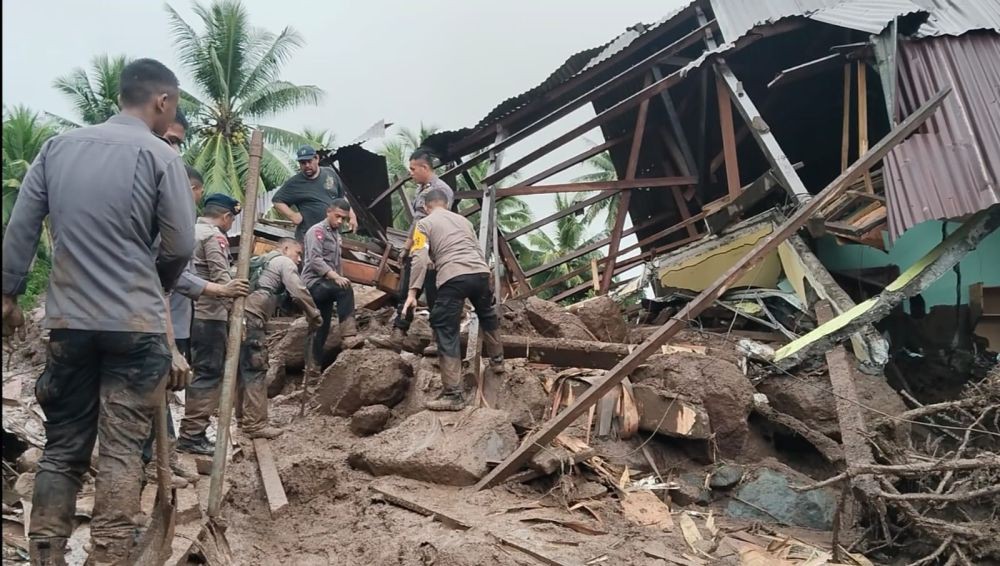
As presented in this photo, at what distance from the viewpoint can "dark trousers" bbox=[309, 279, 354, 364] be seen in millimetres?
6755

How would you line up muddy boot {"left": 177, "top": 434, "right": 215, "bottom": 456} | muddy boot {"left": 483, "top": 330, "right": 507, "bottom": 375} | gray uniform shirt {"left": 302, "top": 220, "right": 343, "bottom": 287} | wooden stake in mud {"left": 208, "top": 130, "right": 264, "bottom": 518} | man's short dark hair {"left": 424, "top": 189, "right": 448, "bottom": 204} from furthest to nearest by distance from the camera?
gray uniform shirt {"left": 302, "top": 220, "right": 343, "bottom": 287}
man's short dark hair {"left": 424, "top": 189, "right": 448, "bottom": 204}
muddy boot {"left": 483, "top": 330, "right": 507, "bottom": 375}
muddy boot {"left": 177, "top": 434, "right": 215, "bottom": 456}
wooden stake in mud {"left": 208, "top": 130, "right": 264, "bottom": 518}

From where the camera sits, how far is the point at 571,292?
395 inches

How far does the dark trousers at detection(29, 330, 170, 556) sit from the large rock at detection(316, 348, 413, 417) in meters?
3.15

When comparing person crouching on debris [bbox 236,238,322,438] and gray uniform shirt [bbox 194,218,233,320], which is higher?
gray uniform shirt [bbox 194,218,233,320]

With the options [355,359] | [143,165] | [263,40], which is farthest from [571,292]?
[263,40]

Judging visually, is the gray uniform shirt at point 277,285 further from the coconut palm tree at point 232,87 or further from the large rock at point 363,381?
the coconut palm tree at point 232,87

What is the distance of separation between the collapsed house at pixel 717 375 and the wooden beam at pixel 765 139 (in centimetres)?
4

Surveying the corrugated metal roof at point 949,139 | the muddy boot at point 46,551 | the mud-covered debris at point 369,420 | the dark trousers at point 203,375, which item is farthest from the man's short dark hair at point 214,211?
the corrugated metal roof at point 949,139

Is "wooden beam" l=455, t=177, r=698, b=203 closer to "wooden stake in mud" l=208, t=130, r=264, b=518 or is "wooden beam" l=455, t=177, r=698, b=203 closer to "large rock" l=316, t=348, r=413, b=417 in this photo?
"large rock" l=316, t=348, r=413, b=417

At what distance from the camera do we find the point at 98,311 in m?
2.67

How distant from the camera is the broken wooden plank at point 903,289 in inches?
216

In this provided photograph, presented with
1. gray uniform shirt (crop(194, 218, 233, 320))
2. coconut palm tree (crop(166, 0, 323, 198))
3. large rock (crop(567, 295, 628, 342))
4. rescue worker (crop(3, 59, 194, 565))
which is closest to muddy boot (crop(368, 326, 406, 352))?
large rock (crop(567, 295, 628, 342))

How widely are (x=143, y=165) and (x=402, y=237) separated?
784 cm

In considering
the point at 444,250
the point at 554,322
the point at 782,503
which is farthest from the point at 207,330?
the point at 782,503
